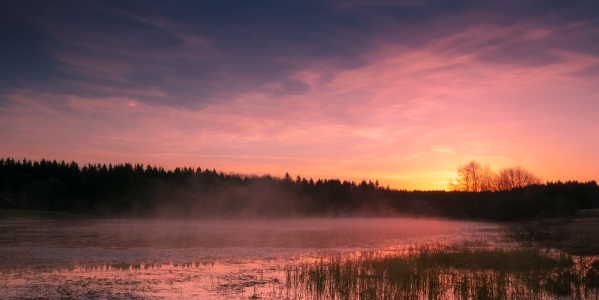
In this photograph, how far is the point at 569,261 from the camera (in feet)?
53.3

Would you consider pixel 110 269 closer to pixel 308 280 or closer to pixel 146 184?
pixel 308 280

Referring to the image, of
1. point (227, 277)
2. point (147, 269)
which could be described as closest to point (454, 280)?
point (227, 277)

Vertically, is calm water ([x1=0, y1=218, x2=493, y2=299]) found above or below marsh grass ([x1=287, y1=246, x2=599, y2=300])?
below

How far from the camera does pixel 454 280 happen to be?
14523mm

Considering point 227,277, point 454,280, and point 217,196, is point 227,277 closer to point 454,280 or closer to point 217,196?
point 454,280

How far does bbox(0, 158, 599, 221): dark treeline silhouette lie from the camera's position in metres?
78.2

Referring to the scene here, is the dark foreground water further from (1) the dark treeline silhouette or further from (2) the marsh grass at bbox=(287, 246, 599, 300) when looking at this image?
(1) the dark treeline silhouette

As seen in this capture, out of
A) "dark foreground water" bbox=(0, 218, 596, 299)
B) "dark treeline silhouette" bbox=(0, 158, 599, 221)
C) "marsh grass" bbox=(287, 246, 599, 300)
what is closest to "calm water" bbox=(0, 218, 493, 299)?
"dark foreground water" bbox=(0, 218, 596, 299)

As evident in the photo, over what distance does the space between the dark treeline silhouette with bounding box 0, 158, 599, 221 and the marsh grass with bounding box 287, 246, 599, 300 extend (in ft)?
172

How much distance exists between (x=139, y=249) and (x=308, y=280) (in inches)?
551

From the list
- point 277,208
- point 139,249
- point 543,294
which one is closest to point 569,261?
point 543,294

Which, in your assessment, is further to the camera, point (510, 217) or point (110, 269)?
point (510, 217)

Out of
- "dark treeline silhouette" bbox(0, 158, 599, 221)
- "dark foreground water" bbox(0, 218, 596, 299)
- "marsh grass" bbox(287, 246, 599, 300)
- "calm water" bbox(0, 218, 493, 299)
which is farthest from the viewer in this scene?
"dark treeline silhouette" bbox(0, 158, 599, 221)

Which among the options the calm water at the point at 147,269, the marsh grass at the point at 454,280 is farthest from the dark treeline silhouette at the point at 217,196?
the calm water at the point at 147,269
